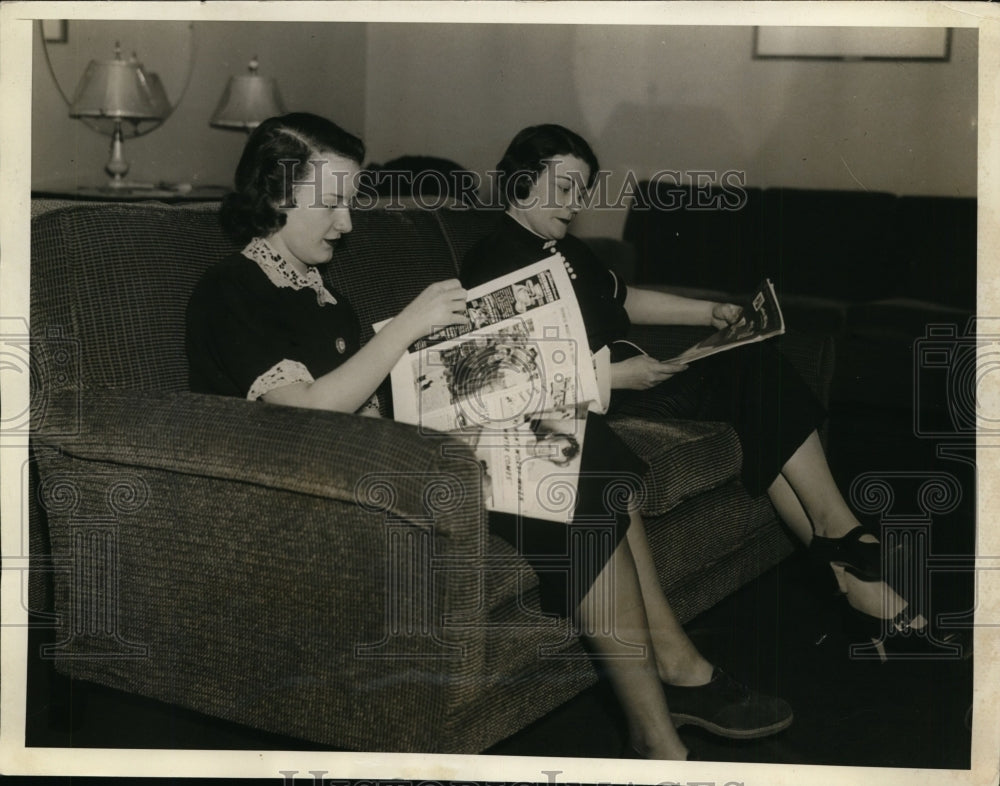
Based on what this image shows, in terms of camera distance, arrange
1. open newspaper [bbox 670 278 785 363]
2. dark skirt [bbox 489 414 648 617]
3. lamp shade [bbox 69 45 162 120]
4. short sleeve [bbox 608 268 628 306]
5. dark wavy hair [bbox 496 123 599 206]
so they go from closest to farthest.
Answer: dark skirt [bbox 489 414 648 617] → open newspaper [bbox 670 278 785 363] → dark wavy hair [bbox 496 123 599 206] → short sleeve [bbox 608 268 628 306] → lamp shade [bbox 69 45 162 120]

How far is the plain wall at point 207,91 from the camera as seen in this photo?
306cm

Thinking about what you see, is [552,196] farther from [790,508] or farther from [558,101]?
[558,101]

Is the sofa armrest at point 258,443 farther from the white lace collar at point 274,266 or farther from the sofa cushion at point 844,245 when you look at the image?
the sofa cushion at point 844,245

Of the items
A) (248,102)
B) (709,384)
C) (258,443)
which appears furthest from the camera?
(248,102)

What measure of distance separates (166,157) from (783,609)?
93.4 inches

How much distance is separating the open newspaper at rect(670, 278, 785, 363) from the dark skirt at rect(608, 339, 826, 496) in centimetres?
9

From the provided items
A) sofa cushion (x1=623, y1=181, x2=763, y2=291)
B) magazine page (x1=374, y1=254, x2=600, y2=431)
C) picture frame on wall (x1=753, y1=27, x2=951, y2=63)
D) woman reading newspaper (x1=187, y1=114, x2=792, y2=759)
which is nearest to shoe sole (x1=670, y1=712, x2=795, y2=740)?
woman reading newspaper (x1=187, y1=114, x2=792, y2=759)

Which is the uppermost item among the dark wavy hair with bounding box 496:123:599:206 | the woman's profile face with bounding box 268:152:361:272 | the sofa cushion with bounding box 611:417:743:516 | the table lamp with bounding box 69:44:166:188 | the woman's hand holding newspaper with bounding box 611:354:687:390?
the table lamp with bounding box 69:44:166:188

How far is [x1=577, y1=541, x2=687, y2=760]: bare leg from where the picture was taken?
1.37 meters

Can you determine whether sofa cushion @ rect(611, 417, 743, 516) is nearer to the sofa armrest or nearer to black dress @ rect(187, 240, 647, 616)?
black dress @ rect(187, 240, 647, 616)

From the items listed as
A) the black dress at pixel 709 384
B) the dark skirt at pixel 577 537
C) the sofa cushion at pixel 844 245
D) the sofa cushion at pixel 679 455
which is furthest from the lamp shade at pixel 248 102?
the dark skirt at pixel 577 537

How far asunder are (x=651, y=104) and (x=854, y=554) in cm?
169

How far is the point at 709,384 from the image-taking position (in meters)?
1.85

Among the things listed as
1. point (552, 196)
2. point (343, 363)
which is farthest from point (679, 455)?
point (343, 363)
